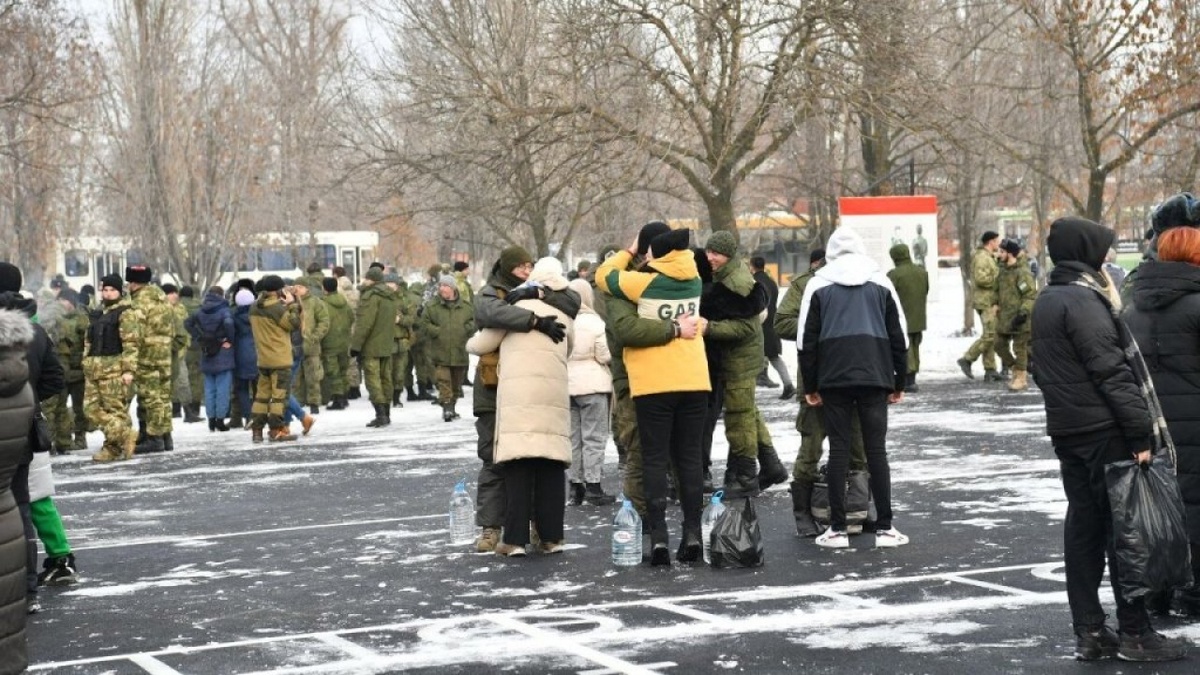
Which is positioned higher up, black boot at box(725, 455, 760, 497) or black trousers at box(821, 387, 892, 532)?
black trousers at box(821, 387, 892, 532)

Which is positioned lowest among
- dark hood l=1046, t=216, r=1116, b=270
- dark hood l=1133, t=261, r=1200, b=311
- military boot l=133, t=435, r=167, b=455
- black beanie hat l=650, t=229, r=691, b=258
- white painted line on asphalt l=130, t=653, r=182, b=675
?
white painted line on asphalt l=130, t=653, r=182, b=675

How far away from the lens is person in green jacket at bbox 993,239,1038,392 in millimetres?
21844

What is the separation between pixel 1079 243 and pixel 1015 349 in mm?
15085

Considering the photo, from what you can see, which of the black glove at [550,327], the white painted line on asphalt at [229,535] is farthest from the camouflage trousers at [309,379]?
the black glove at [550,327]

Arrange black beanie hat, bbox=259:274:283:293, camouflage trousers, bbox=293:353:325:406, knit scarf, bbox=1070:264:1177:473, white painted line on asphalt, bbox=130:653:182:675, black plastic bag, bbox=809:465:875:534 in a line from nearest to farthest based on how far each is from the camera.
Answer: knit scarf, bbox=1070:264:1177:473 < white painted line on asphalt, bbox=130:653:182:675 < black plastic bag, bbox=809:465:875:534 < black beanie hat, bbox=259:274:283:293 < camouflage trousers, bbox=293:353:325:406

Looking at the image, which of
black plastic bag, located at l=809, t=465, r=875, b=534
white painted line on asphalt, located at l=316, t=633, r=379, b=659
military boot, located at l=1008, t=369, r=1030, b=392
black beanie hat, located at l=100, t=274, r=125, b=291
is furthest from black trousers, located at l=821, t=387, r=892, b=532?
military boot, located at l=1008, t=369, r=1030, b=392

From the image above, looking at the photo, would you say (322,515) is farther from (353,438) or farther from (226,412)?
(226,412)

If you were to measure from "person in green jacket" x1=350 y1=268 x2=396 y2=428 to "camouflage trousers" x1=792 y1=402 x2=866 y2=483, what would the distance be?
11.0m

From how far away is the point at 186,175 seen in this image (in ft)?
122

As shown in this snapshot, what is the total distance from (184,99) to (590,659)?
109 ft

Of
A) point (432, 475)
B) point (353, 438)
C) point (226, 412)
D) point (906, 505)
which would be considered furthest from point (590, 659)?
point (226, 412)

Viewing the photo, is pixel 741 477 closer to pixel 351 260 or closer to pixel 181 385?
pixel 181 385

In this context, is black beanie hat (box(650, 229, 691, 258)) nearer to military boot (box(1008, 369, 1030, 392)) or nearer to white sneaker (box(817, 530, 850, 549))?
white sneaker (box(817, 530, 850, 549))

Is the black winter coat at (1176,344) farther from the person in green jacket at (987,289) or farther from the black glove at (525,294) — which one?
the person in green jacket at (987,289)
